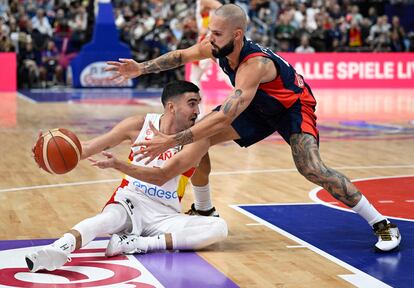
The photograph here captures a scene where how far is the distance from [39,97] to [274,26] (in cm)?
825

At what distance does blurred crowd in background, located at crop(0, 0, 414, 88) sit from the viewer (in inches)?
948

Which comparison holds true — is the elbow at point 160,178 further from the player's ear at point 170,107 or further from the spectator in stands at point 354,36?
the spectator in stands at point 354,36

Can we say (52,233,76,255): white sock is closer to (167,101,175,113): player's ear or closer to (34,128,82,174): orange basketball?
(34,128,82,174): orange basketball

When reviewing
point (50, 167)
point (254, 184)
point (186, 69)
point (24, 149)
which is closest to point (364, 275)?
point (50, 167)

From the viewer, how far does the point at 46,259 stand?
5.58m

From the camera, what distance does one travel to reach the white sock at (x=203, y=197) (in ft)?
24.1

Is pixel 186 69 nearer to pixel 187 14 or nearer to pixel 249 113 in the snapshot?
pixel 187 14

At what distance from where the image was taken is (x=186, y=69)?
23625 millimetres

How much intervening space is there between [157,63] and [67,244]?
200cm

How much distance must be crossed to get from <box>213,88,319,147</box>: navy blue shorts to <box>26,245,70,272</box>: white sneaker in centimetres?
185

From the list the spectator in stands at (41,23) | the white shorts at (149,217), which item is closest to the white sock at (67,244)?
the white shorts at (149,217)

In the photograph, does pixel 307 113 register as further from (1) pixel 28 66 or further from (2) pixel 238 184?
(1) pixel 28 66

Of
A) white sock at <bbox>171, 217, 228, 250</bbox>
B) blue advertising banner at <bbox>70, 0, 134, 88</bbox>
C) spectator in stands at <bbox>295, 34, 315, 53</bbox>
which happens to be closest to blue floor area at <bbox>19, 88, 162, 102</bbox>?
blue advertising banner at <bbox>70, 0, 134, 88</bbox>

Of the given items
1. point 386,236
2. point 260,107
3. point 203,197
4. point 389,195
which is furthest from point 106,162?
point 389,195
